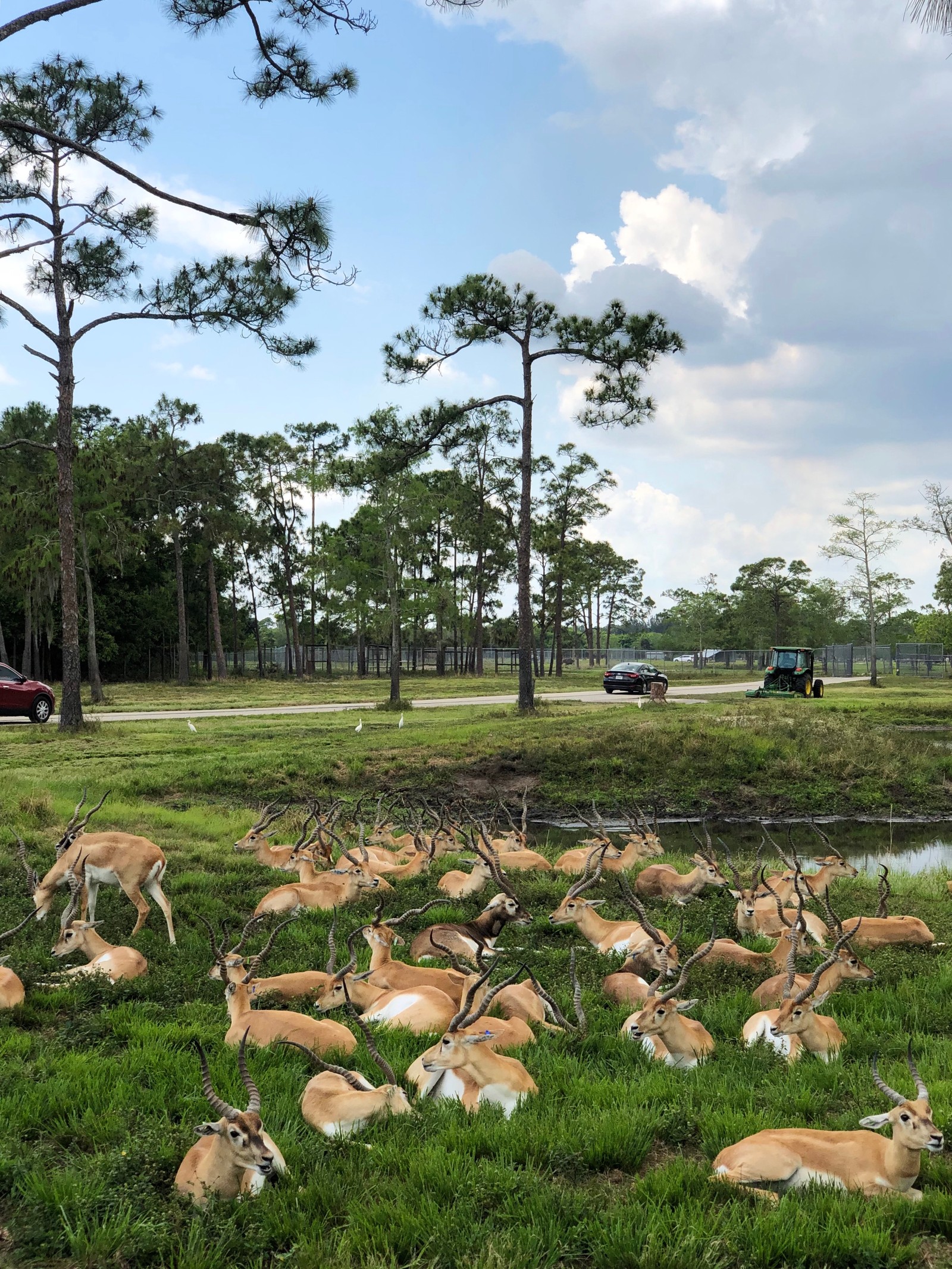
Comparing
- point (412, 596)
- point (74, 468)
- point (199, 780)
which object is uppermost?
point (74, 468)

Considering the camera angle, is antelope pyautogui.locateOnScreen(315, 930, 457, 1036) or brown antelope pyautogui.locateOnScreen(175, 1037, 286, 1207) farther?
antelope pyautogui.locateOnScreen(315, 930, 457, 1036)

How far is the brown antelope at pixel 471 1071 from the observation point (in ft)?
16.8

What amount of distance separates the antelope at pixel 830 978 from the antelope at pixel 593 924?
53.6 inches

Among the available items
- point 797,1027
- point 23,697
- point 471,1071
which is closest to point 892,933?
point 797,1027

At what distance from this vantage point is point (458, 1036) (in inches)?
203

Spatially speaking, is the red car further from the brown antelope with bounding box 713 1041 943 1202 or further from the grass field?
the brown antelope with bounding box 713 1041 943 1202

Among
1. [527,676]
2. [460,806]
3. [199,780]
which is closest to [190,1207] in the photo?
[460,806]

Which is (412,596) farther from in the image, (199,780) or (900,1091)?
(900,1091)

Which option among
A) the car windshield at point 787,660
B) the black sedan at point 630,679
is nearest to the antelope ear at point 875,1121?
the car windshield at point 787,660

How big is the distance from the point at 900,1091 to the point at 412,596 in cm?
3538

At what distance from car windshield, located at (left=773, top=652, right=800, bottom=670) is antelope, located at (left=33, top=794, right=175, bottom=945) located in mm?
32406

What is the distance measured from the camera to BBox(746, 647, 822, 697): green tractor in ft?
121

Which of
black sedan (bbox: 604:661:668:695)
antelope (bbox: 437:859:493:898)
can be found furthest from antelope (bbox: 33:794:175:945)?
black sedan (bbox: 604:661:668:695)

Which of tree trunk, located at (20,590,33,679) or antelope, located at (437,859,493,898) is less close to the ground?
tree trunk, located at (20,590,33,679)
